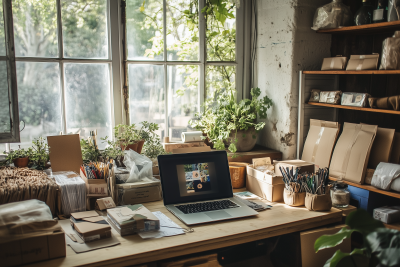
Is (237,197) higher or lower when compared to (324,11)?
lower

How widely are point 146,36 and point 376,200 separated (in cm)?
199

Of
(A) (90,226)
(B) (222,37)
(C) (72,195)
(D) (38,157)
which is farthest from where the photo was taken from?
(B) (222,37)

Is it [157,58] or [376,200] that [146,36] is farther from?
[376,200]

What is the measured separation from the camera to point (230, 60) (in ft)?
9.95

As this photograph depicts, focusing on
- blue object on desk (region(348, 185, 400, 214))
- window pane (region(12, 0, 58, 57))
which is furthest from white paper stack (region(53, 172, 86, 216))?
blue object on desk (region(348, 185, 400, 214))

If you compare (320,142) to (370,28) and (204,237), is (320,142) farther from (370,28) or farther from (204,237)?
(204,237)

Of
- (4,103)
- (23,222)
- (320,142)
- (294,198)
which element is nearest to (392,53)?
(320,142)

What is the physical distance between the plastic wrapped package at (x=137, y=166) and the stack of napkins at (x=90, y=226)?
1.23 feet

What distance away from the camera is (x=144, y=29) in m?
2.66

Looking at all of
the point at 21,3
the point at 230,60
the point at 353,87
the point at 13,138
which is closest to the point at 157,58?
the point at 230,60

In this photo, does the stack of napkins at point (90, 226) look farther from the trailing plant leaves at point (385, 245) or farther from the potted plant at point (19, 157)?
the trailing plant leaves at point (385, 245)

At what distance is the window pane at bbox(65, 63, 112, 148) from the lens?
252 centimetres

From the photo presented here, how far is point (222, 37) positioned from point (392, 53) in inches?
54.2

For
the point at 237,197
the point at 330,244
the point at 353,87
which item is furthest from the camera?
the point at 353,87
